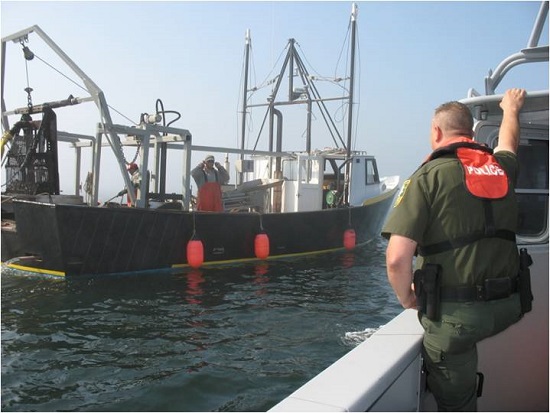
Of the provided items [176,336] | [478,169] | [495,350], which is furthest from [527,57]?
[176,336]

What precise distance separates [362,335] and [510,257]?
411cm

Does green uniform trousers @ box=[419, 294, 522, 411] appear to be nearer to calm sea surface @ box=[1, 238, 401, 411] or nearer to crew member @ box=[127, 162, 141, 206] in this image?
calm sea surface @ box=[1, 238, 401, 411]

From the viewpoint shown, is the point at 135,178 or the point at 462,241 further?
the point at 135,178

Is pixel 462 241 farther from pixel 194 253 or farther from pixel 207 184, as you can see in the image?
pixel 207 184

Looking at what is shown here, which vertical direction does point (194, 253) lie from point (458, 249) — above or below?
below

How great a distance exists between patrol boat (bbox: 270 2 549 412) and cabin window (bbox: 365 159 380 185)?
37.9 ft

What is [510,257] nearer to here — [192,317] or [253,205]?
[192,317]

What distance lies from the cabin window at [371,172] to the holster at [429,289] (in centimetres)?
1285

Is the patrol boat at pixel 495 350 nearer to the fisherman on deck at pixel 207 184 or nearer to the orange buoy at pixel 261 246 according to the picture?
the orange buoy at pixel 261 246

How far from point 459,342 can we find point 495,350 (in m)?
0.77

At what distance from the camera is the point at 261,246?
34.3 feet

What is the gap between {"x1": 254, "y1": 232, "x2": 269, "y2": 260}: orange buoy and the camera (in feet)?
34.3

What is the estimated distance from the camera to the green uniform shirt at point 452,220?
70.1 inches

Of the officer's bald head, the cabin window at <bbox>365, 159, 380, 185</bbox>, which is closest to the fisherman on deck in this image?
the cabin window at <bbox>365, 159, 380, 185</bbox>
